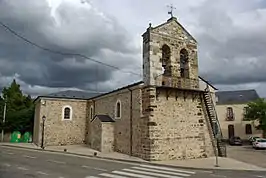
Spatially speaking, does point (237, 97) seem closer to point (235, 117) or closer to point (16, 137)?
point (235, 117)

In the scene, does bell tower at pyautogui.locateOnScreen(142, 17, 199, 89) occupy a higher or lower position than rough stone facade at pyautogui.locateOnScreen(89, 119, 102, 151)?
higher

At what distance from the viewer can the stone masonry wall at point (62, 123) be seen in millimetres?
26359

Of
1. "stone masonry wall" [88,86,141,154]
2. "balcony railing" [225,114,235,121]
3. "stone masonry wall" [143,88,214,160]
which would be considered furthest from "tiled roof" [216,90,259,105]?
"stone masonry wall" [88,86,141,154]

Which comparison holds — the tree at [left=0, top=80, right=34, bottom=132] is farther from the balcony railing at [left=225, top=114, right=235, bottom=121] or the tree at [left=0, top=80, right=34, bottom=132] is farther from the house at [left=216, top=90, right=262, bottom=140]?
the balcony railing at [left=225, top=114, right=235, bottom=121]

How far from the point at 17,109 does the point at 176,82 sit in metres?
30.7

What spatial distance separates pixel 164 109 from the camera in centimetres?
1781

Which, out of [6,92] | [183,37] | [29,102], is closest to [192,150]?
[183,37]

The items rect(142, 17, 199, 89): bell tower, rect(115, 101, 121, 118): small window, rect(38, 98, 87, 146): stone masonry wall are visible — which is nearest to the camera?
rect(142, 17, 199, 89): bell tower

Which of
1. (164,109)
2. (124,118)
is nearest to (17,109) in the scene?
(124,118)

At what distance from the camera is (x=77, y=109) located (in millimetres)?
28266

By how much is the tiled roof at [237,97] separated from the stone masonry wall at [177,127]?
23840mm

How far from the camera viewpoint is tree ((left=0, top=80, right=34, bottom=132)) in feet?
111

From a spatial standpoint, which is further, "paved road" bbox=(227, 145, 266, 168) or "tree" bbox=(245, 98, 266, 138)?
"tree" bbox=(245, 98, 266, 138)

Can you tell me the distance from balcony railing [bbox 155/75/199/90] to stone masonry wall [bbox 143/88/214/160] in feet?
1.36
